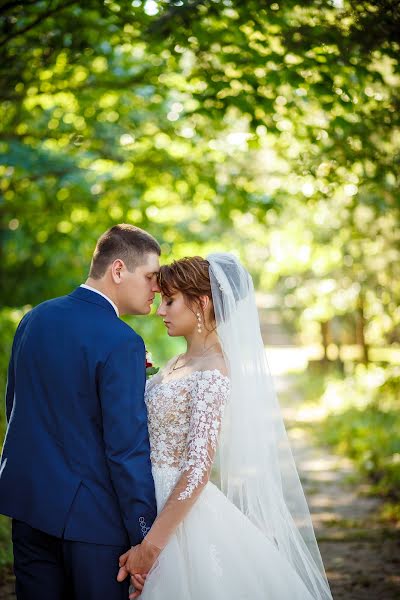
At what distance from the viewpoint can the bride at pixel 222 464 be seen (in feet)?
9.71

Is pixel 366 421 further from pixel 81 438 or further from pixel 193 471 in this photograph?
pixel 81 438

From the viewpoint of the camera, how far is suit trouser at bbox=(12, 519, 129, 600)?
9.18ft

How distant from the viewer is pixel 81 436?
111 inches

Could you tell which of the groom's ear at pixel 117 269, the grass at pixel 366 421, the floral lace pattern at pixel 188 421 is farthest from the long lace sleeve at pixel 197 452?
the grass at pixel 366 421

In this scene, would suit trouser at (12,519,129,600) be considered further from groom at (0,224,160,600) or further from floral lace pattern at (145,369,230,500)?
floral lace pattern at (145,369,230,500)

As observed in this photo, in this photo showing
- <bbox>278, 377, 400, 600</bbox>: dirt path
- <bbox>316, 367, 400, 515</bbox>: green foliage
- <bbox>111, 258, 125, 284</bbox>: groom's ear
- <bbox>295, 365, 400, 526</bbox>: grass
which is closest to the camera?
<bbox>111, 258, 125, 284</bbox>: groom's ear

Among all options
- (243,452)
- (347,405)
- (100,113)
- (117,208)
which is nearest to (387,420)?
(347,405)

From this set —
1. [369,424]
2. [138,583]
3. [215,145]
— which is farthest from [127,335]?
[369,424]

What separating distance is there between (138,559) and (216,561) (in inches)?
16.4

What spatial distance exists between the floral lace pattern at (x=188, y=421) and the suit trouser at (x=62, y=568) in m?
0.41

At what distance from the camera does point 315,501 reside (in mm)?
8375

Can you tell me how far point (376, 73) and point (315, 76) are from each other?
2.56ft

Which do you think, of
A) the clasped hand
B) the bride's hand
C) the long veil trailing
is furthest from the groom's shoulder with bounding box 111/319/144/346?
the bride's hand

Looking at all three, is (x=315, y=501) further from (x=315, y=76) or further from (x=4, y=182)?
(x=4, y=182)
